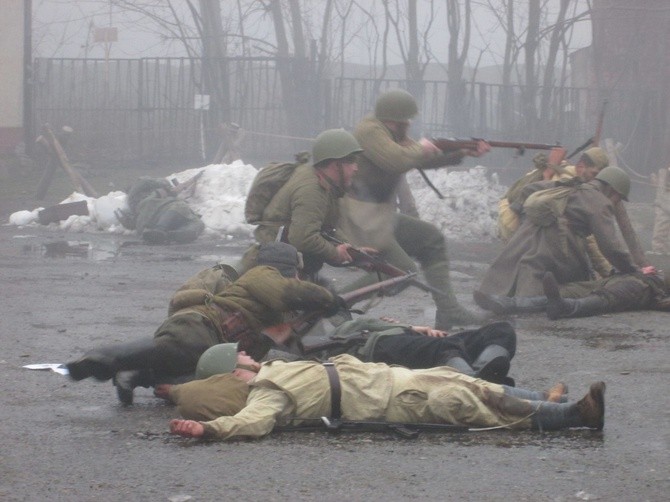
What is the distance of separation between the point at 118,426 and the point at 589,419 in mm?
2246

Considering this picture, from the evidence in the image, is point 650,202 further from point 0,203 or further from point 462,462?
point 462,462

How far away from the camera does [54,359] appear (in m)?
7.59

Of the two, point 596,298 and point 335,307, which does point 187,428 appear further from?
point 596,298

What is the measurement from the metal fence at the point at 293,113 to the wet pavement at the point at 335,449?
1561cm

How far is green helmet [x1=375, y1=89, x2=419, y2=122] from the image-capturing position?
8.70 m

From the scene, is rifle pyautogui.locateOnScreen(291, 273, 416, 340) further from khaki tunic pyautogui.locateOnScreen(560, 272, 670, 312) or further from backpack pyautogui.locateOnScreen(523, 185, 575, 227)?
khaki tunic pyautogui.locateOnScreen(560, 272, 670, 312)

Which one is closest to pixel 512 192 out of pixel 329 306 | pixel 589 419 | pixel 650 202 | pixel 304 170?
pixel 304 170

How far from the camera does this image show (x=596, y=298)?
932 centimetres

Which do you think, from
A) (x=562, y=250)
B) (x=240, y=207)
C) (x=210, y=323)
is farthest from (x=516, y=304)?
(x=240, y=207)

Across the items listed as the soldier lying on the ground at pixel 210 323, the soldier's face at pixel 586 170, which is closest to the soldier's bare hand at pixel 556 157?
the soldier's face at pixel 586 170

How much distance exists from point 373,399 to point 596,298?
4.28m

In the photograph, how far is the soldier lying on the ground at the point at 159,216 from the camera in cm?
1532

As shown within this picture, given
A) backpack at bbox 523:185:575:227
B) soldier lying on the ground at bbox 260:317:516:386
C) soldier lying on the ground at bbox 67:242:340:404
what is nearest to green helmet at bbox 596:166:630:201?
backpack at bbox 523:185:575:227

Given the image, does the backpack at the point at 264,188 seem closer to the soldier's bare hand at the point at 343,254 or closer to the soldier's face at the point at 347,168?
the soldier's face at the point at 347,168
